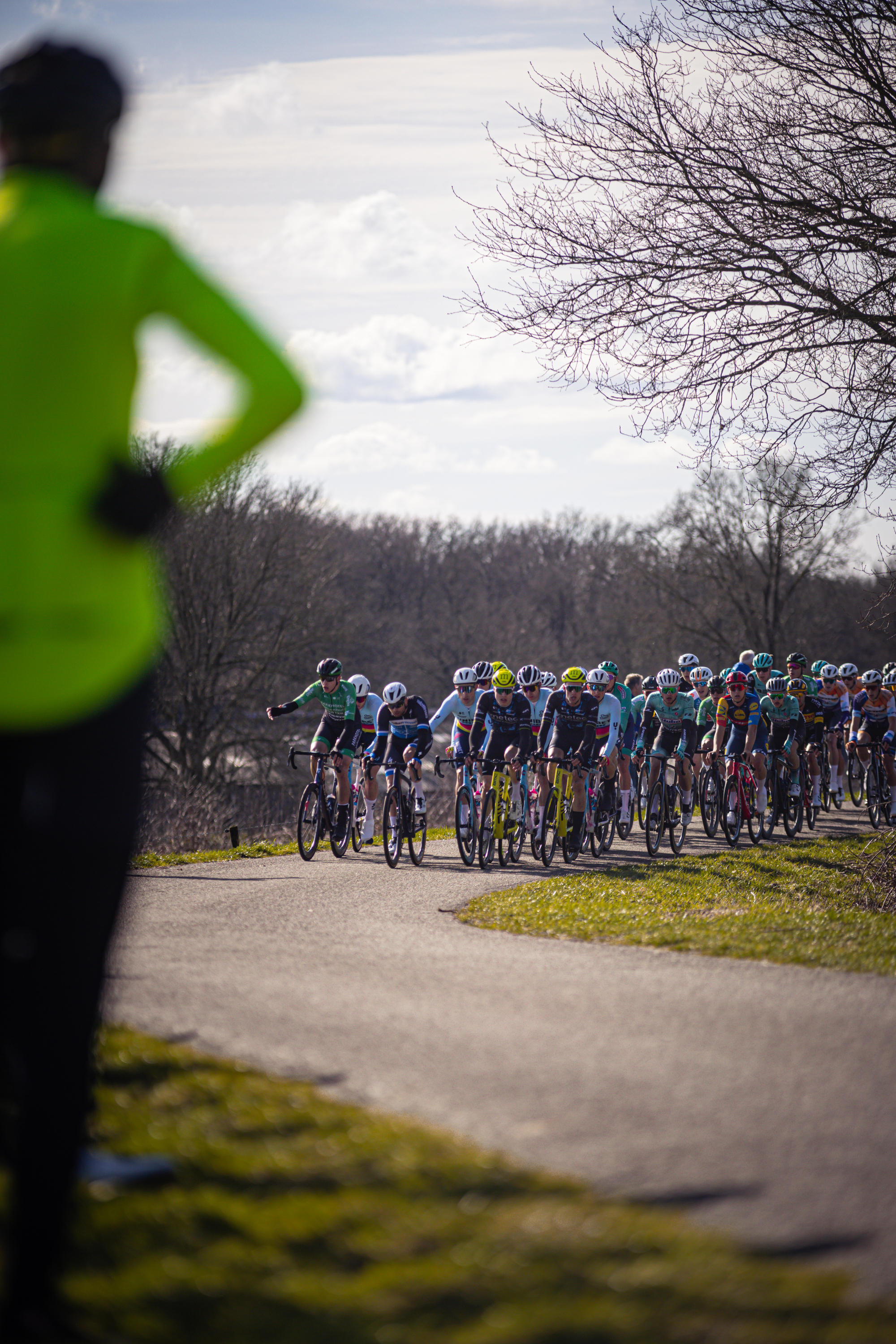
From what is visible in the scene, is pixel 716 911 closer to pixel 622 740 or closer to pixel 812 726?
pixel 622 740

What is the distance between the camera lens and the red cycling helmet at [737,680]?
18062 mm

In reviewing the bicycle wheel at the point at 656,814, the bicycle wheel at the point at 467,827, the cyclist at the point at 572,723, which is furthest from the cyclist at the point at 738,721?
the bicycle wheel at the point at 467,827

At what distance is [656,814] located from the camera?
58.4 ft

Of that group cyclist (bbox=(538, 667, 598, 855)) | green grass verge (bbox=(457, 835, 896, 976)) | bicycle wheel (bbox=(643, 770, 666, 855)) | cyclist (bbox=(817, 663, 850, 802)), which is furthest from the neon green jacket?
cyclist (bbox=(817, 663, 850, 802))

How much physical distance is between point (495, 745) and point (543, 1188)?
11.8 meters

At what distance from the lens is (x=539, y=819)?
53.7 feet

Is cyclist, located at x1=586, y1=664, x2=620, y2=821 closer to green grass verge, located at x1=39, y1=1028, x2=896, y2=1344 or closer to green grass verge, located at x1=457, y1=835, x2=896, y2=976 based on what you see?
green grass verge, located at x1=457, y1=835, x2=896, y2=976

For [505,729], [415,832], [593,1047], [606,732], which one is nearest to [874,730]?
[606,732]

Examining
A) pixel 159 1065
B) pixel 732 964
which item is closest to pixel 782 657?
pixel 732 964

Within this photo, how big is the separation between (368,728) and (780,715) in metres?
7.07

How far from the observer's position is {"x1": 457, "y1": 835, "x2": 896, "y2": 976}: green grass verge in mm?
9031

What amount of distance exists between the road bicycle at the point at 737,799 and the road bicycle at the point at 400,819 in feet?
16.3

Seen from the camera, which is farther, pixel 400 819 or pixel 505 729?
pixel 505 729

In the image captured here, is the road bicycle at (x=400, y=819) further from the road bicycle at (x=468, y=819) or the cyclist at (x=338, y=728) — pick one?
the cyclist at (x=338, y=728)
